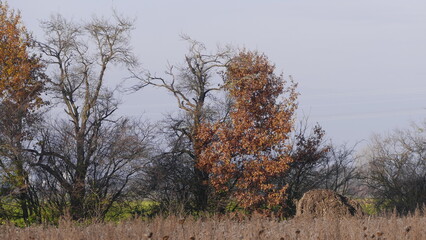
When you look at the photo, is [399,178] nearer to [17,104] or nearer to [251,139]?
[251,139]

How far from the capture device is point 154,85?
93.6 ft

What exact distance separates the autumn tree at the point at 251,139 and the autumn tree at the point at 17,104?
696 cm

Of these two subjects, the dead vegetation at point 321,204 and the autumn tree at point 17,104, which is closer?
the dead vegetation at point 321,204

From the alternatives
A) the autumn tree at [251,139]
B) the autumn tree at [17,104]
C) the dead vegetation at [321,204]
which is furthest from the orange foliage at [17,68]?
the dead vegetation at [321,204]

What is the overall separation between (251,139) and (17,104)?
946cm

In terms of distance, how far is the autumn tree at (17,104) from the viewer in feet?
69.5

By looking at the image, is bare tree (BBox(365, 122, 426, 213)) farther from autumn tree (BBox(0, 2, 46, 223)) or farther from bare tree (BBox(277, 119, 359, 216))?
autumn tree (BBox(0, 2, 46, 223))

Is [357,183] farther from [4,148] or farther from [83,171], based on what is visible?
[4,148]

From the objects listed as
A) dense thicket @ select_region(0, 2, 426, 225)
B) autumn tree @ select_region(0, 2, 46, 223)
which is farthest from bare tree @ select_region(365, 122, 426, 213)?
autumn tree @ select_region(0, 2, 46, 223)

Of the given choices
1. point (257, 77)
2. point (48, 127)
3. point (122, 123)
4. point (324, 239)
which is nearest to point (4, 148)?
point (48, 127)

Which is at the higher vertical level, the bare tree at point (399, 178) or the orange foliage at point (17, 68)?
the orange foliage at point (17, 68)

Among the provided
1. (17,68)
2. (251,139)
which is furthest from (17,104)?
(251,139)

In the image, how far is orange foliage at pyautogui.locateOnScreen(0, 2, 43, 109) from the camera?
26.6 m

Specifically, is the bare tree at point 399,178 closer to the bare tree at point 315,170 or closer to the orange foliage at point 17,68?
the bare tree at point 315,170
